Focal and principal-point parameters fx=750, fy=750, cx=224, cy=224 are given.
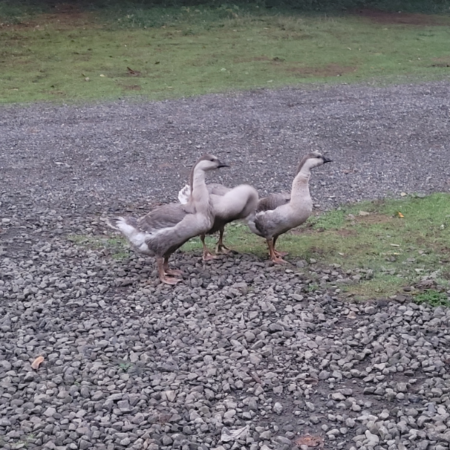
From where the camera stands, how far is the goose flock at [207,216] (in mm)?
7082

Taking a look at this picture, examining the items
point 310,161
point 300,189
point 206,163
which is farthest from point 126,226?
point 310,161

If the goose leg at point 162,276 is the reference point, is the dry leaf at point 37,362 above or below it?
above

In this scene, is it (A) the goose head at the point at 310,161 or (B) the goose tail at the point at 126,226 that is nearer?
(B) the goose tail at the point at 126,226

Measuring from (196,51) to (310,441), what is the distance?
16.5 meters

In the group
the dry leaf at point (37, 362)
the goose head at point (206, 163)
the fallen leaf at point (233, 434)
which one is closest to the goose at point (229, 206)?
→ the goose head at point (206, 163)

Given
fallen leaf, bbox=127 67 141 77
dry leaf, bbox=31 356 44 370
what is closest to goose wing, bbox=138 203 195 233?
dry leaf, bbox=31 356 44 370

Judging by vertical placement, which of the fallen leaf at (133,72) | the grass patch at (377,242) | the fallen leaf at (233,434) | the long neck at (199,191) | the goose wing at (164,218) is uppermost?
the long neck at (199,191)

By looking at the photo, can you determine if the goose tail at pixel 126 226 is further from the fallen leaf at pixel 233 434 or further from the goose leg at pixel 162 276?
the fallen leaf at pixel 233 434

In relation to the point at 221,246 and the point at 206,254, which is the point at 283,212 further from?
the point at 206,254

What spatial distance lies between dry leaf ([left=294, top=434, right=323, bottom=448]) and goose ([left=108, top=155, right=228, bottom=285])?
8.46 ft

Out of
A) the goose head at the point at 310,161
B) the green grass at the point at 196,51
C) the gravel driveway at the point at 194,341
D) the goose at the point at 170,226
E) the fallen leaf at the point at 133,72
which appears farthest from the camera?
the fallen leaf at the point at 133,72

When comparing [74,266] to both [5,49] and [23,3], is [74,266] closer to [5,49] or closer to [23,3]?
[5,49]

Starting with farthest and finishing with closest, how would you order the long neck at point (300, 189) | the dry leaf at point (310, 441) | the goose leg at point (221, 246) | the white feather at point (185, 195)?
the white feather at point (185, 195)
the goose leg at point (221, 246)
the long neck at point (300, 189)
the dry leaf at point (310, 441)

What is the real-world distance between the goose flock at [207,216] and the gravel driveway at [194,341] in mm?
279
